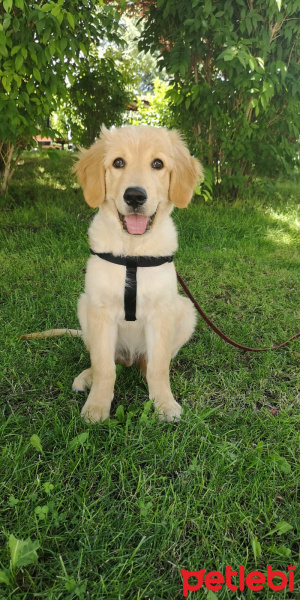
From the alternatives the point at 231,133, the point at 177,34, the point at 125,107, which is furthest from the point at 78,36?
the point at 125,107

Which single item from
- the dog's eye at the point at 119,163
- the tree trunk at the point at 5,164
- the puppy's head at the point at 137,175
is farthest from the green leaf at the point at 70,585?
the tree trunk at the point at 5,164

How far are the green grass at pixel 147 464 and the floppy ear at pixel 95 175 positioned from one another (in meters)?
0.98

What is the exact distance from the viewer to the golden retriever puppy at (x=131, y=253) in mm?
1950

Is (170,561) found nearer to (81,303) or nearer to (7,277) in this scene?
(81,303)

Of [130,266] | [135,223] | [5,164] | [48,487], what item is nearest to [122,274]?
[130,266]

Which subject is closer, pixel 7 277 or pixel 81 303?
pixel 81 303

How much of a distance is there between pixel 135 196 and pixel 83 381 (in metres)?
1.02

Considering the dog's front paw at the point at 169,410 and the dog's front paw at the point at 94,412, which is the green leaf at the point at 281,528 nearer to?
the dog's front paw at the point at 169,410

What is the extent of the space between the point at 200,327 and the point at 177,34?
3954 mm

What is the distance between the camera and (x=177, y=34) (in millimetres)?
4816

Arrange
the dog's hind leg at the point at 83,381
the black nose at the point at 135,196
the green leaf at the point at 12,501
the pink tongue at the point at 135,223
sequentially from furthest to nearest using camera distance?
the dog's hind leg at the point at 83,381 < the pink tongue at the point at 135,223 < the black nose at the point at 135,196 < the green leaf at the point at 12,501

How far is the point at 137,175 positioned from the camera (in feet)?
6.29

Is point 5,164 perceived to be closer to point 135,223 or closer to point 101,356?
point 135,223

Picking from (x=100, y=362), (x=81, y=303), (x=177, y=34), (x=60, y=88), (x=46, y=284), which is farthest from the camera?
(x=177, y=34)
